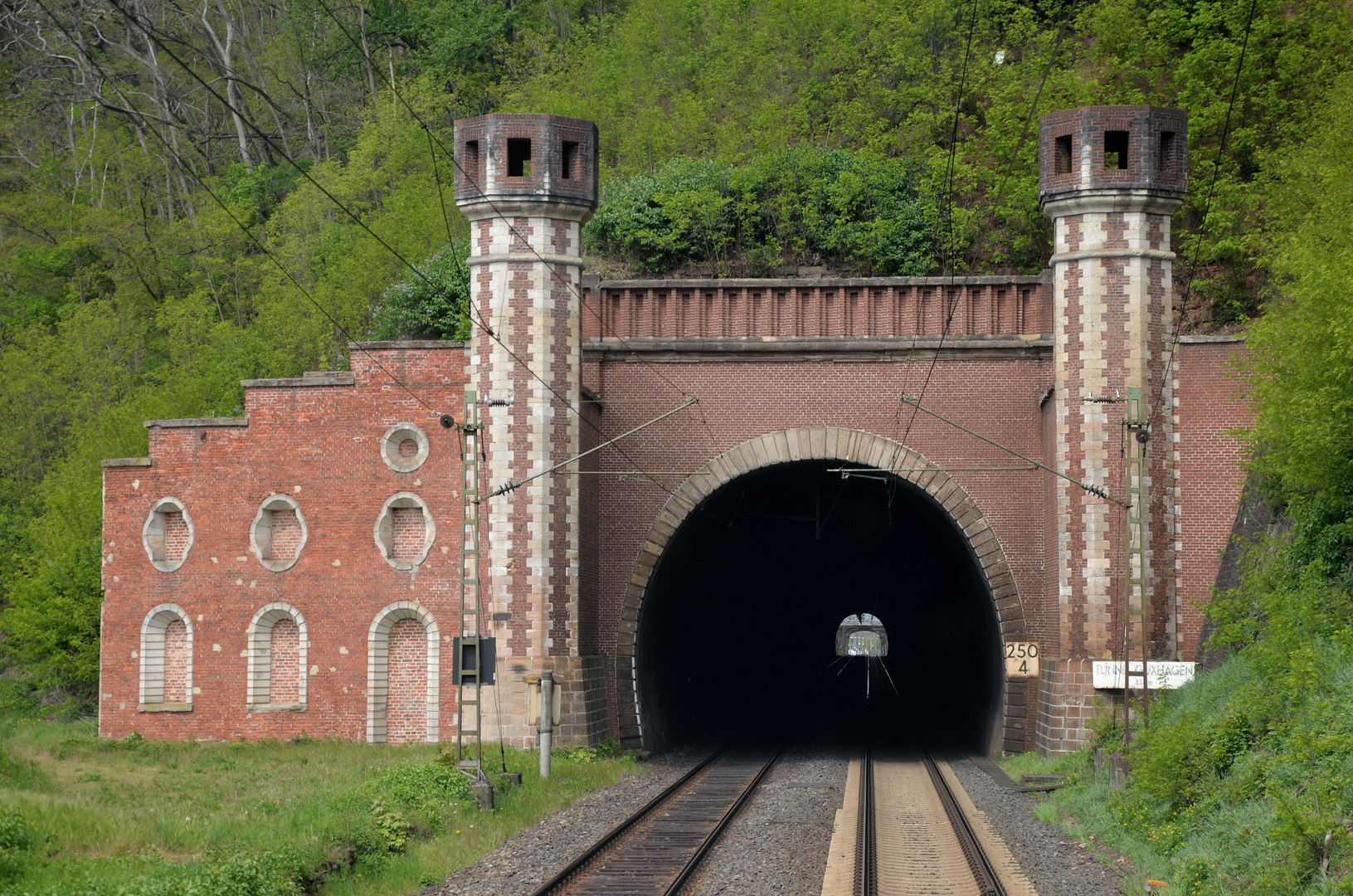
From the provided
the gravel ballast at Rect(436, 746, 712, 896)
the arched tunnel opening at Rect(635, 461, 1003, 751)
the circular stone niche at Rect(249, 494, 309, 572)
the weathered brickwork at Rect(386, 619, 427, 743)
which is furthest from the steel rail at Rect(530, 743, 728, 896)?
the circular stone niche at Rect(249, 494, 309, 572)

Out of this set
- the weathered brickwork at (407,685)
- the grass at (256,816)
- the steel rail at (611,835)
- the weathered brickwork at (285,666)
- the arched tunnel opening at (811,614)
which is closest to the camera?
the grass at (256,816)

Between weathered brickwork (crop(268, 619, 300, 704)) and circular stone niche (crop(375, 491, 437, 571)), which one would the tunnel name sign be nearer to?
circular stone niche (crop(375, 491, 437, 571))

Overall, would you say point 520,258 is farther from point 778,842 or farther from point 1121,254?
point 778,842

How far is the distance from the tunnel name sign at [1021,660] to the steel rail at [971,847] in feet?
9.20

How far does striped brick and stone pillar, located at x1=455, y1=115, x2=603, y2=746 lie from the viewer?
2522 cm

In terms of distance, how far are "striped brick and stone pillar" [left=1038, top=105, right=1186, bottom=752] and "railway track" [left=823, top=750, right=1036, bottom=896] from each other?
3498 mm

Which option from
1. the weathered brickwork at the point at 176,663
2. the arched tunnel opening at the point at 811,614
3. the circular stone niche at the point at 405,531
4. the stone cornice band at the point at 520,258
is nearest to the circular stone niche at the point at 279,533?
the circular stone niche at the point at 405,531

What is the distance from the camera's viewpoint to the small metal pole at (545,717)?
22219mm

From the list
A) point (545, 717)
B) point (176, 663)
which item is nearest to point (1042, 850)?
point (545, 717)

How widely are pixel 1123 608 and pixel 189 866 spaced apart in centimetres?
1683

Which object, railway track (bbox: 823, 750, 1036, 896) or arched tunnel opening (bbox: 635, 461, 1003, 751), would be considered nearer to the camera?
railway track (bbox: 823, 750, 1036, 896)

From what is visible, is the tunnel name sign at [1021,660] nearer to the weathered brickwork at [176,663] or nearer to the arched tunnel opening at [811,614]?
the arched tunnel opening at [811,614]

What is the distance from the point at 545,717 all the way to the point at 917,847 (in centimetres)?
708

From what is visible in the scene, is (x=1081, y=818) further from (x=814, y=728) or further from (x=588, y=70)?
(x=588, y=70)
